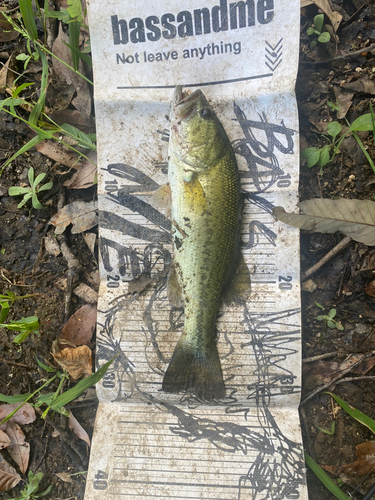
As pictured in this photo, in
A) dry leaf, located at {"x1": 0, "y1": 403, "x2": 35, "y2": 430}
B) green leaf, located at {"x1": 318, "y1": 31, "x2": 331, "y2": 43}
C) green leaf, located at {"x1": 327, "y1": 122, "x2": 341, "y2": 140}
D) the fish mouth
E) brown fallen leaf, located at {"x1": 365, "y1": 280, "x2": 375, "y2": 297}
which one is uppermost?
green leaf, located at {"x1": 318, "y1": 31, "x2": 331, "y2": 43}

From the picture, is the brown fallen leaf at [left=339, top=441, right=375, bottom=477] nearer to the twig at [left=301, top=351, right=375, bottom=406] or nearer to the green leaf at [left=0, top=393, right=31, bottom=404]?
the twig at [left=301, top=351, right=375, bottom=406]

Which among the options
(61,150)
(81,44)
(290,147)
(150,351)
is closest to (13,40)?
(81,44)

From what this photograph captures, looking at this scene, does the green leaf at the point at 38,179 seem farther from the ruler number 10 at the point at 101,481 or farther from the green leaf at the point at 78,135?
the ruler number 10 at the point at 101,481

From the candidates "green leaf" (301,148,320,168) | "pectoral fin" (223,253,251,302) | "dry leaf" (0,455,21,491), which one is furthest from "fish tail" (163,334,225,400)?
"green leaf" (301,148,320,168)

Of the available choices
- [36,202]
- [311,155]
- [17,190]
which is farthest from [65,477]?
[311,155]

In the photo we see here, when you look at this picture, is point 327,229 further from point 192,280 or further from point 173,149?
point 173,149
